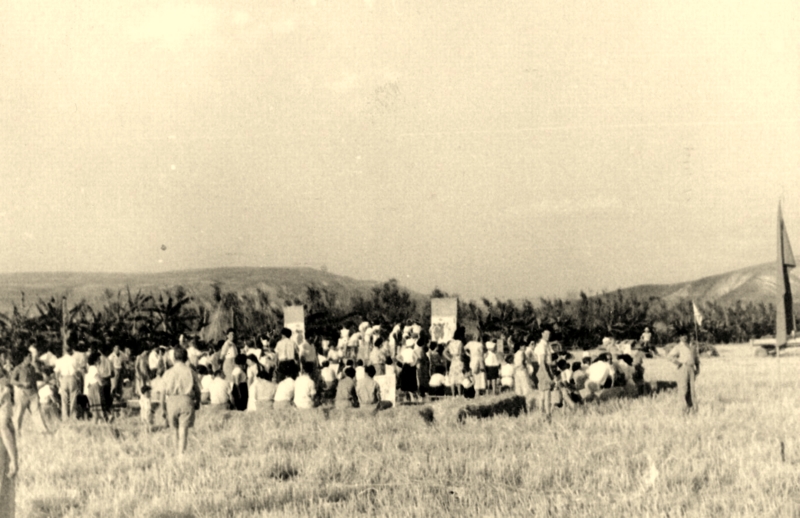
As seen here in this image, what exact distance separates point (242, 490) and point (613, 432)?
251 inches

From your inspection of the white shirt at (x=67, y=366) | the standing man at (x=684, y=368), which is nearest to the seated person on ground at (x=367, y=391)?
the standing man at (x=684, y=368)

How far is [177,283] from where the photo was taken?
72625mm

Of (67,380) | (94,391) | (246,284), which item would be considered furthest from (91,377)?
(246,284)

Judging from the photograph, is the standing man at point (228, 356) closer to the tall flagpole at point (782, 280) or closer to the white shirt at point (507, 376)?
the white shirt at point (507, 376)

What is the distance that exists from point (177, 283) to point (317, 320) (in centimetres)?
3729

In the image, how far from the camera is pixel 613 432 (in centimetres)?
1434

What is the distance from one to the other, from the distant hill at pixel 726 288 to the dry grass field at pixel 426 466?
93.9m

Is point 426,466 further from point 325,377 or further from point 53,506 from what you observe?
point 325,377

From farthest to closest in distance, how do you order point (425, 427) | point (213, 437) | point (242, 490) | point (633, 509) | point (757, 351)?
point (757, 351) → point (425, 427) → point (213, 437) → point (242, 490) → point (633, 509)

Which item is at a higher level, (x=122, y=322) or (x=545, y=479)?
(x=122, y=322)

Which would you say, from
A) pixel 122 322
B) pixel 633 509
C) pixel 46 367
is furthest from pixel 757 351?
pixel 633 509

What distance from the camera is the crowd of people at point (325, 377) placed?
52.4ft

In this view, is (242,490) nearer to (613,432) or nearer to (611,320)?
(613,432)

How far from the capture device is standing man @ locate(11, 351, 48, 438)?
1476 centimetres
